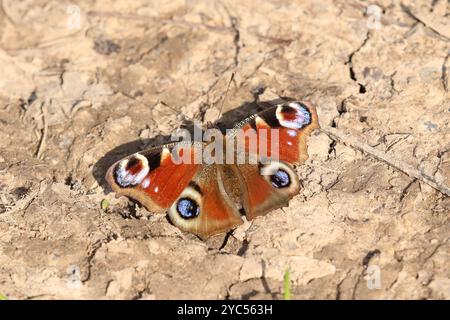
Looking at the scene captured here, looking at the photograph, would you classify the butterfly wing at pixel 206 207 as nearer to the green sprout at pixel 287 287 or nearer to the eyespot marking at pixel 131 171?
the eyespot marking at pixel 131 171

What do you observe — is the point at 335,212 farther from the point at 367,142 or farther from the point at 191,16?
the point at 191,16

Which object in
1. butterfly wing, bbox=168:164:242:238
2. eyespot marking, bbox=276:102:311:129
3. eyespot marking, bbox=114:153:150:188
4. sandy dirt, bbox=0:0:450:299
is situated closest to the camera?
sandy dirt, bbox=0:0:450:299

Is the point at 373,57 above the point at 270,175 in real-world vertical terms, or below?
above

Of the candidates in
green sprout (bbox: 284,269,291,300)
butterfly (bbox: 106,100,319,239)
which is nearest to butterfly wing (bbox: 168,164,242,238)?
butterfly (bbox: 106,100,319,239)

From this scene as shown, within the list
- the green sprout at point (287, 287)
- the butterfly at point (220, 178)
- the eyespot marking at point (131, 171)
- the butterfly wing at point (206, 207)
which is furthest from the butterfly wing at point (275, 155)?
the eyespot marking at point (131, 171)

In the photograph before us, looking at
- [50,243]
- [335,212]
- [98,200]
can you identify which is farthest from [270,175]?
[50,243]

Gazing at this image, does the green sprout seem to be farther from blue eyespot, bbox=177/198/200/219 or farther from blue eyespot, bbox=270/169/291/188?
blue eyespot, bbox=177/198/200/219
